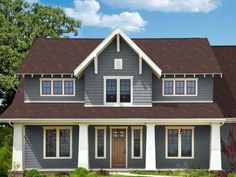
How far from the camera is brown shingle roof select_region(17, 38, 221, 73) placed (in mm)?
31578

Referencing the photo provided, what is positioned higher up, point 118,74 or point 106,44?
point 106,44

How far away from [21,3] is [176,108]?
27.2 meters

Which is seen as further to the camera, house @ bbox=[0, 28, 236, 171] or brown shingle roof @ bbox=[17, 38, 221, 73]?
brown shingle roof @ bbox=[17, 38, 221, 73]

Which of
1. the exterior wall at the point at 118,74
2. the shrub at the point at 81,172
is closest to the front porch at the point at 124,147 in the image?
the exterior wall at the point at 118,74

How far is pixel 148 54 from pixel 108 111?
21.5ft

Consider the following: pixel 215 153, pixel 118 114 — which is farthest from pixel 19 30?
pixel 215 153

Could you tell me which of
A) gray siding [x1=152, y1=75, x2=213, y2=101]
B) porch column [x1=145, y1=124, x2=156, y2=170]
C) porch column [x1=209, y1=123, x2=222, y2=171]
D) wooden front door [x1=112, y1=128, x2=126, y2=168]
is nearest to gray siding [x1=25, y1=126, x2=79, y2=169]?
wooden front door [x1=112, y1=128, x2=126, y2=168]

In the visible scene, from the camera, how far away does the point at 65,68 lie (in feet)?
104


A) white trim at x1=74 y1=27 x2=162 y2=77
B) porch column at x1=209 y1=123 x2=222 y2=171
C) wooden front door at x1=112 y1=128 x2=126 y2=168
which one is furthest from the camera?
wooden front door at x1=112 y1=128 x2=126 y2=168

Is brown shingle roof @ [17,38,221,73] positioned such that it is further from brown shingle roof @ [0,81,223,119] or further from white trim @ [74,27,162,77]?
brown shingle roof @ [0,81,223,119]

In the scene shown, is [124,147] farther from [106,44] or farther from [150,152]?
[106,44]

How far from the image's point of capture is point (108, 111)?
29938mm

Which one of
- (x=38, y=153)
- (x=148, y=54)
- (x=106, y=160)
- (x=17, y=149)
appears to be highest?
(x=148, y=54)

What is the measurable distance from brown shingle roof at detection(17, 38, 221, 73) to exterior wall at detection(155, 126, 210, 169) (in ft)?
14.0
